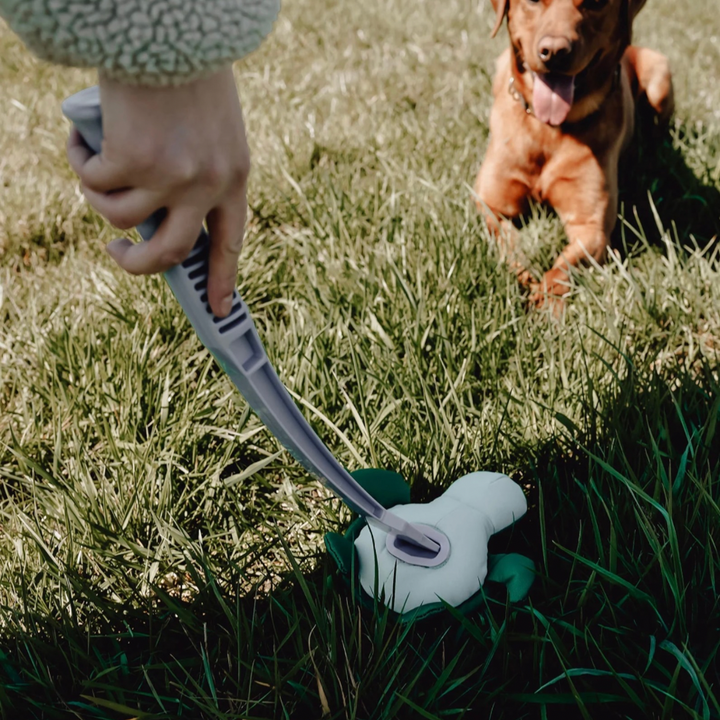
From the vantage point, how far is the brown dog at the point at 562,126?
6.70 feet

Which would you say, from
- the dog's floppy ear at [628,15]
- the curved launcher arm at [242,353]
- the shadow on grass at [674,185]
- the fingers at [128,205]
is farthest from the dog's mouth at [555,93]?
the fingers at [128,205]

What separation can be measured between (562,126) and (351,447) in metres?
1.43

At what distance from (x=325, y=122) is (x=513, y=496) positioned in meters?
1.98

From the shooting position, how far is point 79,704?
3.25 ft

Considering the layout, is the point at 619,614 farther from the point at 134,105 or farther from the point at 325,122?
the point at 325,122

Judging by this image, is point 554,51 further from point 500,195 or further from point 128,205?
point 128,205

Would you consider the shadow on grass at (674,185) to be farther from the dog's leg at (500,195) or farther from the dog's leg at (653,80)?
the dog's leg at (500,195)

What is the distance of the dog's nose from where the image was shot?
1995mm

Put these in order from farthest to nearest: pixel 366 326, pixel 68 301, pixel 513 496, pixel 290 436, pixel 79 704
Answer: pixel 68 301
pixel 366 326
pixel 513 496
pixel 79 704
pixel 290 436

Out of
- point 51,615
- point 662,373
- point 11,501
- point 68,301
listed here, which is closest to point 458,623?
point 51,615

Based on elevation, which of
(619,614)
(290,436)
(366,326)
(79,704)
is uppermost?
(290,436)

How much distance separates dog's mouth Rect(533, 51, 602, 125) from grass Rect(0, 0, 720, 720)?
33 centimetres

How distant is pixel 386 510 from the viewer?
1042mm

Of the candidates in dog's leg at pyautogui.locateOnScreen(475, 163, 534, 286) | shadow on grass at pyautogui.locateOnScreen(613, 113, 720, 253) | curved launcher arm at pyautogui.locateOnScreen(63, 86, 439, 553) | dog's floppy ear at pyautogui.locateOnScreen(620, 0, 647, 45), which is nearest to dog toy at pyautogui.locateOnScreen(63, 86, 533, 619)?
curved launcher arm at pyautogui.locateOnScreen(63, 86, 439, 553)
